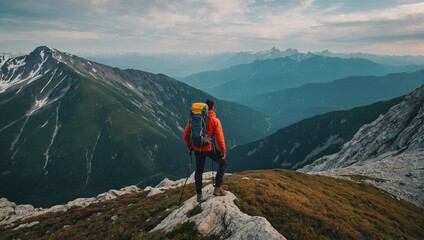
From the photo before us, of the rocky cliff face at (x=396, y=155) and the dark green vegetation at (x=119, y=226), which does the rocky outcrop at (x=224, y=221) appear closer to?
the dark green vegetation at (x=119, y=226)

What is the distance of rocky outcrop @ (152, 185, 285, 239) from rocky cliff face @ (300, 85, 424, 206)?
3643 cm

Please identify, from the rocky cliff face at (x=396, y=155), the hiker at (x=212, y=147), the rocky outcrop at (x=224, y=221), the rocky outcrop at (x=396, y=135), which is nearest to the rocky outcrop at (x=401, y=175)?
the rocky cliff face at (x=396, y=155)

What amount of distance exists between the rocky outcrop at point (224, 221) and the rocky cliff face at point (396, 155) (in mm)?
36430

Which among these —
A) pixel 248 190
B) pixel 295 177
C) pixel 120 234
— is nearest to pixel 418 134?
pixel 295 177

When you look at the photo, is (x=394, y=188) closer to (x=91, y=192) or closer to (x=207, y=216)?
(x=207, y=216)

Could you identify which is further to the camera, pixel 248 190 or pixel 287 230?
pixel 248 190

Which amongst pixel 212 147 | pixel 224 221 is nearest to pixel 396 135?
pixel 212 147

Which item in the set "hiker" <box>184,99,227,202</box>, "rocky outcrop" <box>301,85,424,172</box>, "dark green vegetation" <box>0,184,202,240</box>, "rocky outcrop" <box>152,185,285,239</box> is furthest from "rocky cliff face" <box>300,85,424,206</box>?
"dark green vegetation" <box>0,184,202,240</box>

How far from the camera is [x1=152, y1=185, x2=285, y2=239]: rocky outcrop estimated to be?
10.2 meters

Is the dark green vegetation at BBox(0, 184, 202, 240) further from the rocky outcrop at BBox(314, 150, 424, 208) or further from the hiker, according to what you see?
the rocky outcrop at BBox(314, 150, 424, 208)

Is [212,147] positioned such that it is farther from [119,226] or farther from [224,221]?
[119,226]

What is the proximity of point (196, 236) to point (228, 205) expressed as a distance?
111 inches

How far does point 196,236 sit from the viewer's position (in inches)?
437

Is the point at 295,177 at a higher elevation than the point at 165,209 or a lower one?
lower
